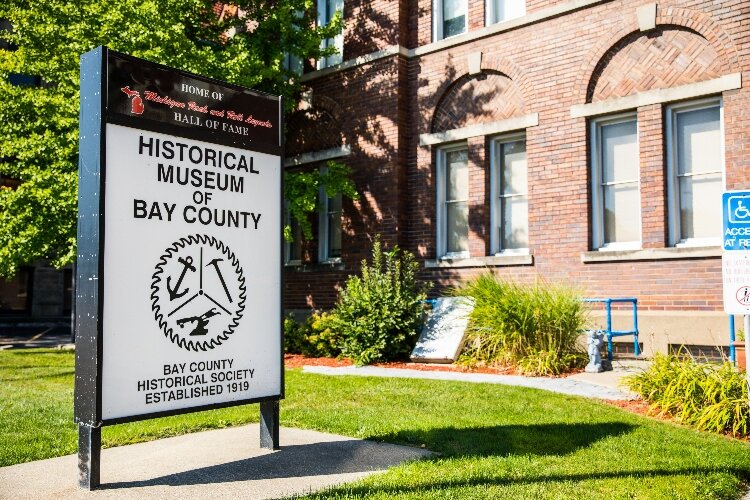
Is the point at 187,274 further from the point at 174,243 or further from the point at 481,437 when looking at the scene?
the point at 481,437

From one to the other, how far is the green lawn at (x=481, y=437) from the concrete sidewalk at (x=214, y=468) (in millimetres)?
286

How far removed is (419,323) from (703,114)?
5756mm

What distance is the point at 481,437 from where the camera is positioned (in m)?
6.28

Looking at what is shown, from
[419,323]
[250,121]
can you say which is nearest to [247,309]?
[250,121]

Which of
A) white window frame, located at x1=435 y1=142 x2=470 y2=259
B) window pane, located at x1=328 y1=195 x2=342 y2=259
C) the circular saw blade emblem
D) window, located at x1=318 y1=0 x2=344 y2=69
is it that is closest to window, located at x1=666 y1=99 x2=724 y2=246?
white window frame, located at x1=435 y1=142 x2=470 y2=259

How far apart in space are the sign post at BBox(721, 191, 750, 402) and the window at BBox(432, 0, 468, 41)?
9.15 metres

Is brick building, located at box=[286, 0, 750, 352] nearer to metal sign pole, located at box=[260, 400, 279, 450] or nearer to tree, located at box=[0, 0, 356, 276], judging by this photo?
tree, located at box=[0, 0, 356, 276]

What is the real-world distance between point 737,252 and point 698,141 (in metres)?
5.53

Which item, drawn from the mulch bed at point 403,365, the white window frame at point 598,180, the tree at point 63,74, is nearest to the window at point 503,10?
the white window frame at point 598,180

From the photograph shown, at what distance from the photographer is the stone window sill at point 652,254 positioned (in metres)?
10.9

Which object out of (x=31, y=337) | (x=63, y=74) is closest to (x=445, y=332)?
(x=63, y=74)

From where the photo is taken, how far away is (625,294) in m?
11.8

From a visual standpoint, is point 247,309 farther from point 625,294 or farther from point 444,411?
point 625,294

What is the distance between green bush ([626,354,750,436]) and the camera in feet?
22.3
